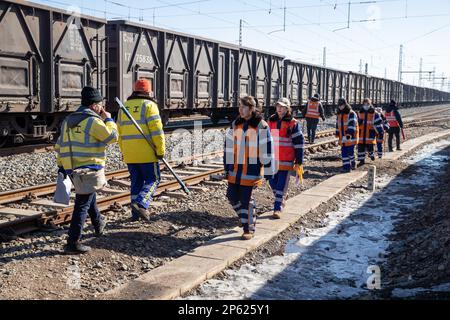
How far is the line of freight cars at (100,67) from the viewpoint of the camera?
11578 millimetres

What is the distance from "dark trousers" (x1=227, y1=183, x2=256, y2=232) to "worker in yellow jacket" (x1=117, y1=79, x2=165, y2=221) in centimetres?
114

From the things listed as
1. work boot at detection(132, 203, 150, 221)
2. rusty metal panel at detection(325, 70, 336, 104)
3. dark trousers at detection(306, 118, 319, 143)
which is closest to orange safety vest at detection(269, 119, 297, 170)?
work boot at detection(132, 203, 150, 221)

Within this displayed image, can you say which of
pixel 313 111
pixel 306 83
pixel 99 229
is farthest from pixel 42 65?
pixel 306 83

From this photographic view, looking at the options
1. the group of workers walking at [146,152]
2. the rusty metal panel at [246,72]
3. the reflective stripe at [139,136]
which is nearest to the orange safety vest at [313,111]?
the rusty metal panel at [246,72]

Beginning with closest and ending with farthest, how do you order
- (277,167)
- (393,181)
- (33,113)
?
(277,167)
(393,181)
(33,113)

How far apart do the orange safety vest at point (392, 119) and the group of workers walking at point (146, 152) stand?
32.9 ft

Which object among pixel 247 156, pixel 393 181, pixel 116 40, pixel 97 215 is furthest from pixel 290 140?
pixel 116 40

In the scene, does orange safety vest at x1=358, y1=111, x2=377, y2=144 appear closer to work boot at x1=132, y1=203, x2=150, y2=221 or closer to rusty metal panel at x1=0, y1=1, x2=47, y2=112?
work boot at x1=132, y1=203, x2=150, y2=221

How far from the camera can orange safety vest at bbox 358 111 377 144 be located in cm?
1294

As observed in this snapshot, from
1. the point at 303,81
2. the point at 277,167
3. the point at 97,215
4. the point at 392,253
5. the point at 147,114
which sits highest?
the point at 303,81

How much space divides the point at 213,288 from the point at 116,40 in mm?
11400

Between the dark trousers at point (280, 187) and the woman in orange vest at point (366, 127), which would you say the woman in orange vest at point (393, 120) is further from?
the dark trousers at point (280, 187)
